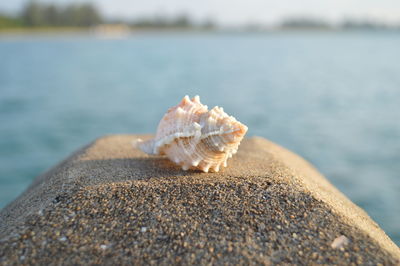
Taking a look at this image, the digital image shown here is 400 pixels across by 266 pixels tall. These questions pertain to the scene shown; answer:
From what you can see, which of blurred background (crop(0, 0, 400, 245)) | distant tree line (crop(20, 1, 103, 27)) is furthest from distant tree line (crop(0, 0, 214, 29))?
blurred background (crop(0, 0, 400, 245))

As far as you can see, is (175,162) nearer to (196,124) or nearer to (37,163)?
(196,124)

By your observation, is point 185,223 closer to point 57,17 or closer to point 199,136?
point 199,136

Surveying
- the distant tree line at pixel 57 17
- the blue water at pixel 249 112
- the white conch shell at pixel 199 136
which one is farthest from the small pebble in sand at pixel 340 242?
the distant tree line at pixel 57 17

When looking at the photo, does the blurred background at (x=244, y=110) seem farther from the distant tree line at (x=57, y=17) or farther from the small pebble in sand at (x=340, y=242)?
the distant tree line at (x=57, y=17)

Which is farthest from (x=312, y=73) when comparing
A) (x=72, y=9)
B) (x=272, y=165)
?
(x=72, y=9)

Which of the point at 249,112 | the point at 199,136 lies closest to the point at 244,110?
the point at 249,112

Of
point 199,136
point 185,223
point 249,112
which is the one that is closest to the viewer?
point 185,223
